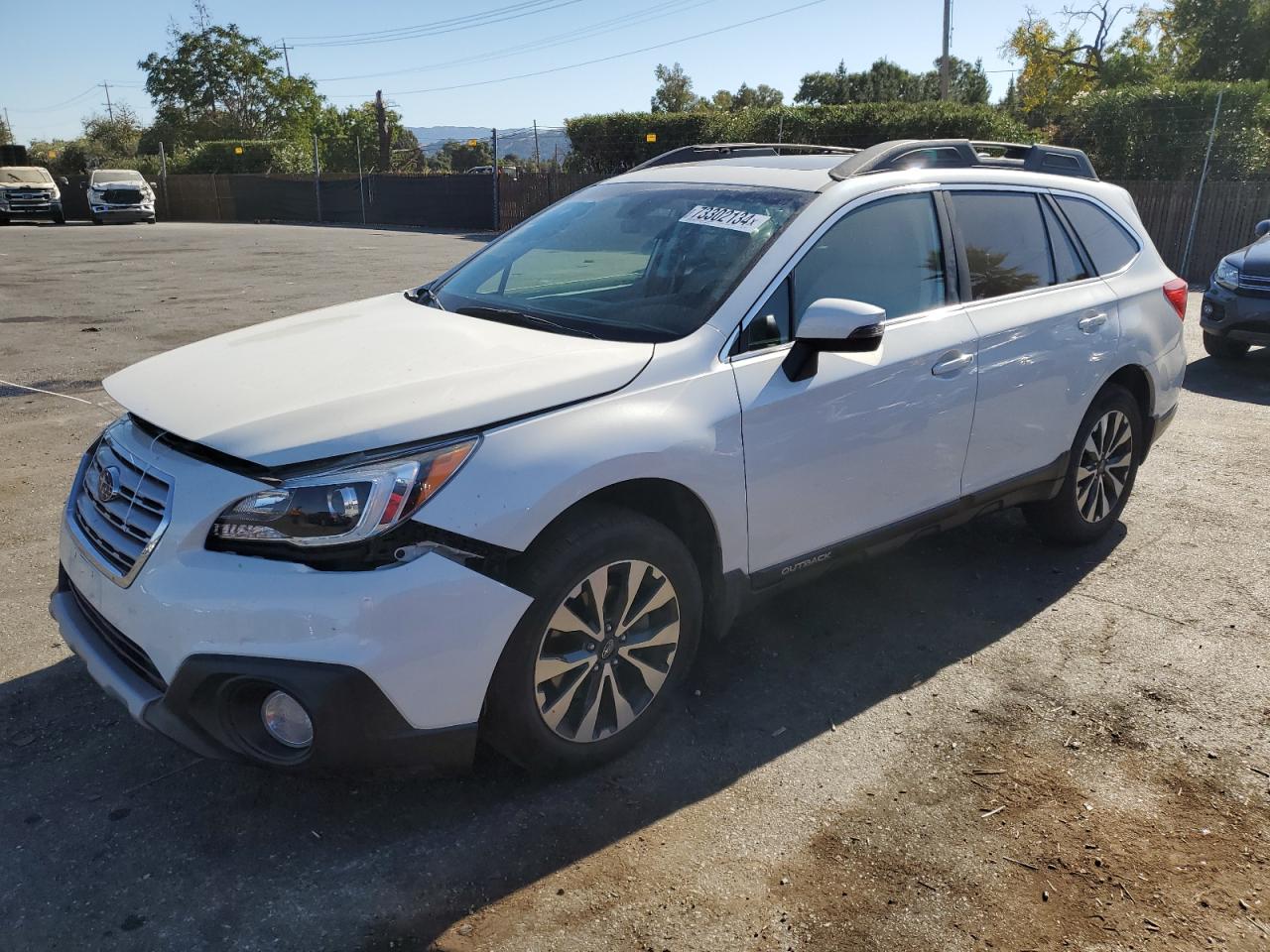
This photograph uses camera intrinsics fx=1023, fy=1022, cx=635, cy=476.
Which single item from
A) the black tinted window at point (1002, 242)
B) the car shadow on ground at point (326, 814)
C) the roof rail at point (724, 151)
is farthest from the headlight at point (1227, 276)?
the car shadow on ground at point (326, 814)

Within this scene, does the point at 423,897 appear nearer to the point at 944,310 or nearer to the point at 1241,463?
the point at 944,310

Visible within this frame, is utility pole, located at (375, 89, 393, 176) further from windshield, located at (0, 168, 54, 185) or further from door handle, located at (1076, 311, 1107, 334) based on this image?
door handle, located at (1076, 311, 1107, 334)

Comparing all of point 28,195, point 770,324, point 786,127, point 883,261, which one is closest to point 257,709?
point 770,324

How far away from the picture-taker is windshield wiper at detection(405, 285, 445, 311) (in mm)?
4042

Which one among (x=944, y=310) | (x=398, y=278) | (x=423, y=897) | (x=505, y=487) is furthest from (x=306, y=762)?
(x=398, y=278)

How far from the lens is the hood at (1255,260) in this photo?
9.24 m

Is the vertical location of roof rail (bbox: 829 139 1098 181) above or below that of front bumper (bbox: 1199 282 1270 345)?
above

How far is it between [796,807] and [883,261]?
79.1 inches

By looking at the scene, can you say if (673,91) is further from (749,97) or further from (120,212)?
(120,212)

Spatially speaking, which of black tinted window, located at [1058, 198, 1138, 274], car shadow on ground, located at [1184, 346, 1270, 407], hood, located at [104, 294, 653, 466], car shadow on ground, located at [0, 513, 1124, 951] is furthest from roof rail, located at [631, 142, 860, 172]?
car shadow on ground, located at [1184, 346, 1270, 407]

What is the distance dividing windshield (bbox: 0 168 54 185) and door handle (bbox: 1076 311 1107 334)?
35.8m

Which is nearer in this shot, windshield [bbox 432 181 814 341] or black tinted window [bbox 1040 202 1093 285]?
windshield [bbox 432 181 814 341]

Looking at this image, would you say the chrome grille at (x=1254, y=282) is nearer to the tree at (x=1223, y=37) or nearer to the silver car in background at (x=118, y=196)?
the silver car in background at (x=118, y=196)

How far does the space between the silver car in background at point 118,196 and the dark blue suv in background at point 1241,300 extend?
33.0m
